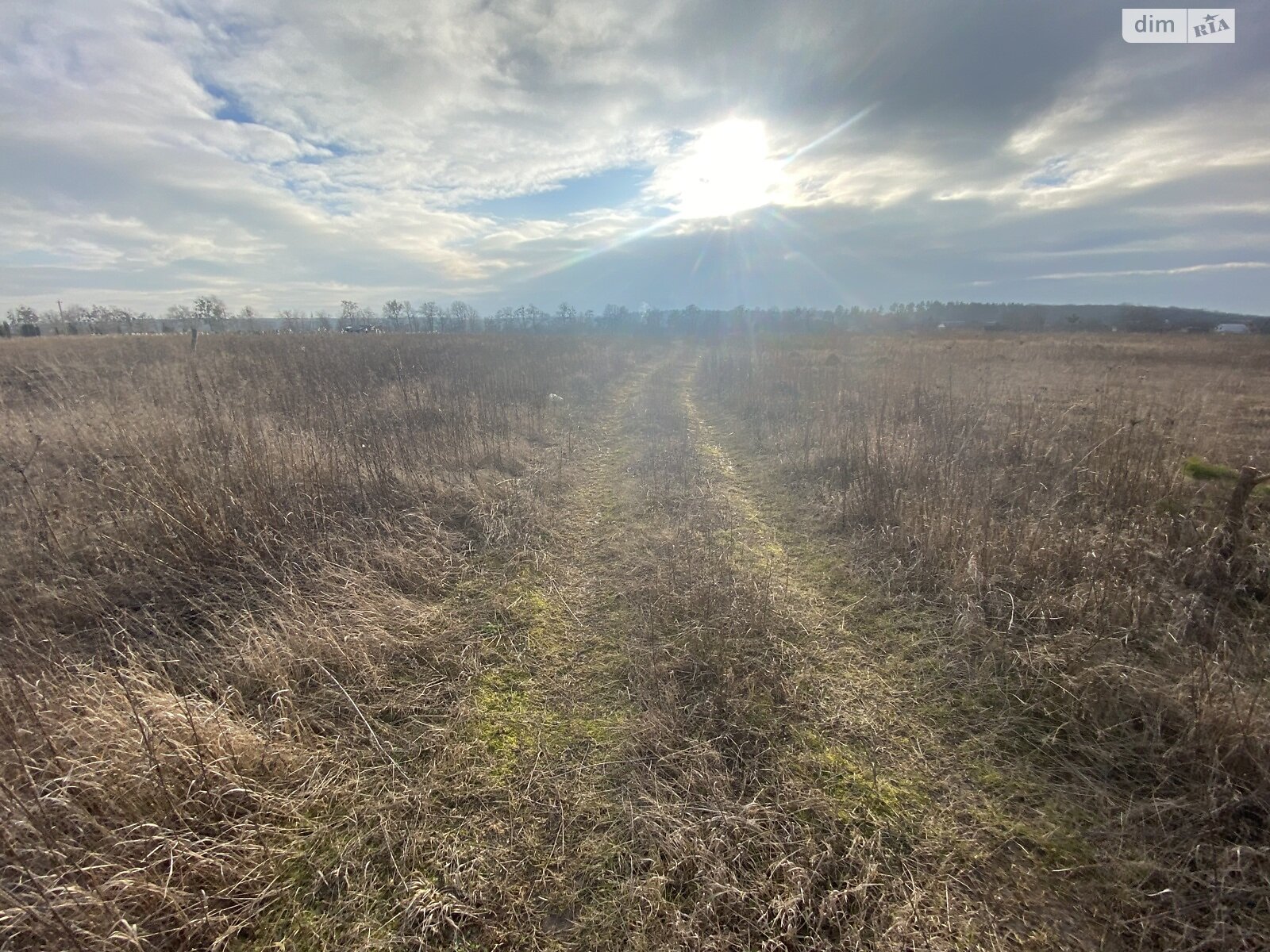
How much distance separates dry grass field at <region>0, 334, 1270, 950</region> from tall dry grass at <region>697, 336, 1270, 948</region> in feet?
0.08

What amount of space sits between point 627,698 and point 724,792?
821 millimetres

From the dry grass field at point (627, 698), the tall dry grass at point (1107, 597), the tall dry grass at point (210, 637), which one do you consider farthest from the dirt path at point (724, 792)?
the tall dry grass at point (210, 637)

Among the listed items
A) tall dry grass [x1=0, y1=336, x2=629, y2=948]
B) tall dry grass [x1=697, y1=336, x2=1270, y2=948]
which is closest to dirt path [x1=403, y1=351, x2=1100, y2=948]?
tall dry grass [x1=697, y1=336, x2=1270, y2=948]

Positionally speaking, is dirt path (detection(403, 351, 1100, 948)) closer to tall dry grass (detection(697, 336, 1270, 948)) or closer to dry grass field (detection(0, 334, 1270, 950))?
dry grass field (detection(0, 334, 1270, 950))

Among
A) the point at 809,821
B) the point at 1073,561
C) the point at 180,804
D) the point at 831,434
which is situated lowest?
the point at 809,821

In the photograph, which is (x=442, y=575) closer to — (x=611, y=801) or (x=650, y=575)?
(x=650, y=575)

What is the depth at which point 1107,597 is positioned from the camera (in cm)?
308

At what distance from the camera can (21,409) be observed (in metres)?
7.59

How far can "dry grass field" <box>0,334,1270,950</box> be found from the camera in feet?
5.85

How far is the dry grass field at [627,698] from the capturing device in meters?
1.78

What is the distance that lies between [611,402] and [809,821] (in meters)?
11.2

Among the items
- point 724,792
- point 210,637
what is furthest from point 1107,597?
point 210,637

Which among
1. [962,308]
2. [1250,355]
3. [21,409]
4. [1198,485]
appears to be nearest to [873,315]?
Result: [962,308]

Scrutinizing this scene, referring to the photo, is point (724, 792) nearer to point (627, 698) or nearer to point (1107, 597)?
point (627, 698)
